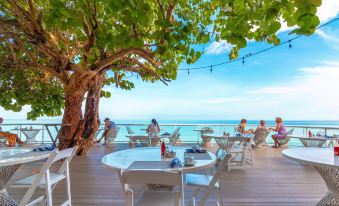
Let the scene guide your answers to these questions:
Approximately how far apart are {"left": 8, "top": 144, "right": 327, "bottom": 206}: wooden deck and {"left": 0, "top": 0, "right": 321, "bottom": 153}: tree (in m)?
2.03

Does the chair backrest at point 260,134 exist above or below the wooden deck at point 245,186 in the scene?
above

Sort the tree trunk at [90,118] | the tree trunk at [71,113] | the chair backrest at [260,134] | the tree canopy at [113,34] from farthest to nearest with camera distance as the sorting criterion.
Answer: the chair backrest at [260,134]
the tree trunk at [90,118]
the tree trunk at [71,113]
the tree canopy at [113,34]

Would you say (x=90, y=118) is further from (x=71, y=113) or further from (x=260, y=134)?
(x=260, y=134)

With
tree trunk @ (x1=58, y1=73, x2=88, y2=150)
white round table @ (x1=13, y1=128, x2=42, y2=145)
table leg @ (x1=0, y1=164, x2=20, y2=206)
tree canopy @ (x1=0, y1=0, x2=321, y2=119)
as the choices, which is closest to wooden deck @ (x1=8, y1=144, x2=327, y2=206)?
tree trunk @ (x1=58, y1=73, x2=88, y2=150)

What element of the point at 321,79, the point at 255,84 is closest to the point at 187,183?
the point at 321,79

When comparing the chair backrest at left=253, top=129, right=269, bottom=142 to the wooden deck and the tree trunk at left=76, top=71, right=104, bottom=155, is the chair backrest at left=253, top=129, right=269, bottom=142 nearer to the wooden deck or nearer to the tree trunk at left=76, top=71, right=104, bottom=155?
the wooden deck

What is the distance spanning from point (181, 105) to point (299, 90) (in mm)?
9209

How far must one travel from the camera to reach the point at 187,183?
2.95m

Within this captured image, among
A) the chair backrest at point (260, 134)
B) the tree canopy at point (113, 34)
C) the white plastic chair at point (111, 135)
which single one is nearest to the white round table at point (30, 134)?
the tree canopy at point (113, 34)

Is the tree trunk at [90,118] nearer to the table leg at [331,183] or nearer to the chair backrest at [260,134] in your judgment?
the chair backrest at [260,134]

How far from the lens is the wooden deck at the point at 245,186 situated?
3.64m

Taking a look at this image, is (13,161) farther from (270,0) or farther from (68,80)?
(68,80)

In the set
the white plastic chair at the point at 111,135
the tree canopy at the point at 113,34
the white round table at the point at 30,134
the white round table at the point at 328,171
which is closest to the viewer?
the tree canopy at the point at 113,34

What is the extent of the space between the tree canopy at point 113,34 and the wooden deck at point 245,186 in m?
2.13
